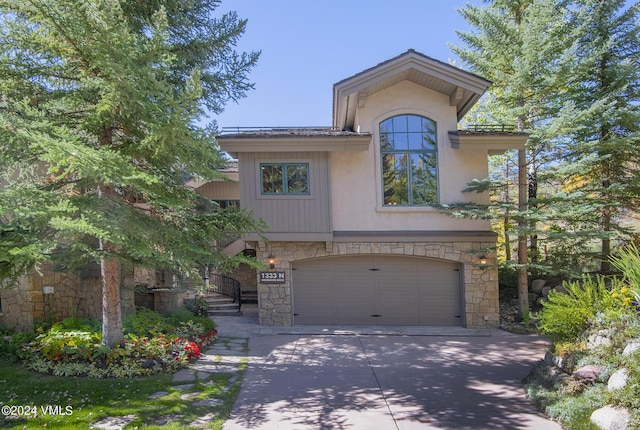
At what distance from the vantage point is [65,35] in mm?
5410

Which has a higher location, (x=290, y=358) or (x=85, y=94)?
(x=85, y=94)

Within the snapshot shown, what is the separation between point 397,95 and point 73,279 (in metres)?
10.1

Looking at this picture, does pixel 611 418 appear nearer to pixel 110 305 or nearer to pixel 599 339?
pixel 599 339

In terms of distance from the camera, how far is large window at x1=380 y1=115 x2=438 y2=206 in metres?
11.2

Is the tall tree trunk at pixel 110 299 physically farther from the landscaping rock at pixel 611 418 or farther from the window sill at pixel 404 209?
the landscaping rock at pixel 611 418

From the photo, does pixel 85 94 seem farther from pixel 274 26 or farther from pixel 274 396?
pixel 274 26

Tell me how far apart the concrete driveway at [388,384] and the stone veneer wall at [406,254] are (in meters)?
1.32

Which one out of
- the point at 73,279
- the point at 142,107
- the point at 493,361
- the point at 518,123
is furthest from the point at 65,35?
the point at 518,123

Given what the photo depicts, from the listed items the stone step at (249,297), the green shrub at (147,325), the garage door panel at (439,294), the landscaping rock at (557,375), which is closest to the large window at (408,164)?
the garage door panel at (439,294)

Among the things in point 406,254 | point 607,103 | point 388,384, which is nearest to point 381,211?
point 406,254

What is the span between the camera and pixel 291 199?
1088 centimetres

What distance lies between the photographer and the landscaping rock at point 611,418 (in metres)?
4.15

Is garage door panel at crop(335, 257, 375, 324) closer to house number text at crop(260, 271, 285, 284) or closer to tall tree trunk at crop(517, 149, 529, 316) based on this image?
house number text at crop(260, 271, 285, 284)

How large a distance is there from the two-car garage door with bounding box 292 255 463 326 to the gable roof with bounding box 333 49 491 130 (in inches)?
188
